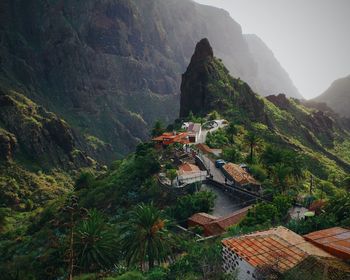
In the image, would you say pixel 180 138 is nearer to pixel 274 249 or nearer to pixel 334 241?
pixel 334 241

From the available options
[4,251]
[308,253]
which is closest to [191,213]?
[308,253]

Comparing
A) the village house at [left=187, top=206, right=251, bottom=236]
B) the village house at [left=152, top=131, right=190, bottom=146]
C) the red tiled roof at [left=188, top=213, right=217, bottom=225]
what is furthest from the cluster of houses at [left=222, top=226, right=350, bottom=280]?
the village house at [left=152, top=131, right=190, bottom=146]

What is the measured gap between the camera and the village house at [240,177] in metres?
65.4

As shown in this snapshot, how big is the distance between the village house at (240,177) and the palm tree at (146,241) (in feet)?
93.3

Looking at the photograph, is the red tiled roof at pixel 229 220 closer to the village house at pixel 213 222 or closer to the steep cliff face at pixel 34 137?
the village house at pixel 213 222

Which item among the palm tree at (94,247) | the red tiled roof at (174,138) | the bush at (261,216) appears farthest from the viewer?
the red tiled roof at (174,138)

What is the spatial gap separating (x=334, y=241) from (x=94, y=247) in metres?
20.0

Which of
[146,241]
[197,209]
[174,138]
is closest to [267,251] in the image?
[146,241]

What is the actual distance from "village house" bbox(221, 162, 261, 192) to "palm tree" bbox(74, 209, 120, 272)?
99.2 feet

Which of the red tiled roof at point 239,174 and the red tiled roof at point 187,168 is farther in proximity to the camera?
the red tiled roof at point 187,168

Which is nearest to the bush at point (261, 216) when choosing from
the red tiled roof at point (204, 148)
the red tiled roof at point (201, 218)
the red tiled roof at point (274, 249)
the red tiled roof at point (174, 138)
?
the red tiled roof at point (201, 218)

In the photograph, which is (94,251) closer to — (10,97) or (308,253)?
(308,253)

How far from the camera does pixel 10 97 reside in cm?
17675

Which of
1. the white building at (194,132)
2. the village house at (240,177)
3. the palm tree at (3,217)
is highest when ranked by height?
the white building at (194,132)
